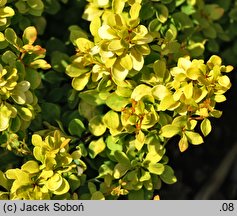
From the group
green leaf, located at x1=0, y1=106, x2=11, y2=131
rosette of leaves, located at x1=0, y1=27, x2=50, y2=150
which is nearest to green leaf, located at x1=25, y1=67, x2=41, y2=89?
rosette of leaves, located at x1=0, y1=27, x2=50, y2=150

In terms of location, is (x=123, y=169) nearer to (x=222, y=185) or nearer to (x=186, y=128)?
(x=186, y=128)

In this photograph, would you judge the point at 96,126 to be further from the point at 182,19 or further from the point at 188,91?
the point at 182,19

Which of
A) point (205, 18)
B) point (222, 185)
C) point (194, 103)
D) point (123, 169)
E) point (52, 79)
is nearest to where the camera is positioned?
point (194, 103)

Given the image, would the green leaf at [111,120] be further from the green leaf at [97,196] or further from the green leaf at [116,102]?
the green leaf at [97,196]

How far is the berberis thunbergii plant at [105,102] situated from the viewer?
4.57 feet

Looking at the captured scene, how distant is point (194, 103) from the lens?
54.2 inches

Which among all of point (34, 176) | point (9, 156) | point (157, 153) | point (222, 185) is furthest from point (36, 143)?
point (222, 185)

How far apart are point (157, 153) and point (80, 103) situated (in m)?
0.25

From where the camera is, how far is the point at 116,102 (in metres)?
1.47

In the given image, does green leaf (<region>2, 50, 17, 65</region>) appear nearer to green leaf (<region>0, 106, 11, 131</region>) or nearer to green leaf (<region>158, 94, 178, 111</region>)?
green leaf (<region>0, 106, 11, 131</region>)

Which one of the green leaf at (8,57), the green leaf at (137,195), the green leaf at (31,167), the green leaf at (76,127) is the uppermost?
the green leaf at (8,57)

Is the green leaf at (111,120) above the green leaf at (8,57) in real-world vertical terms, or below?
below

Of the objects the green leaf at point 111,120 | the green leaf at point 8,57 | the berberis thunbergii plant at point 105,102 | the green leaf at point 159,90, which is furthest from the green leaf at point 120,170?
the green leaf at point 8,57

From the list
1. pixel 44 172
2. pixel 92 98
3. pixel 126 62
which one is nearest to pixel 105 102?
pixel 92 98
